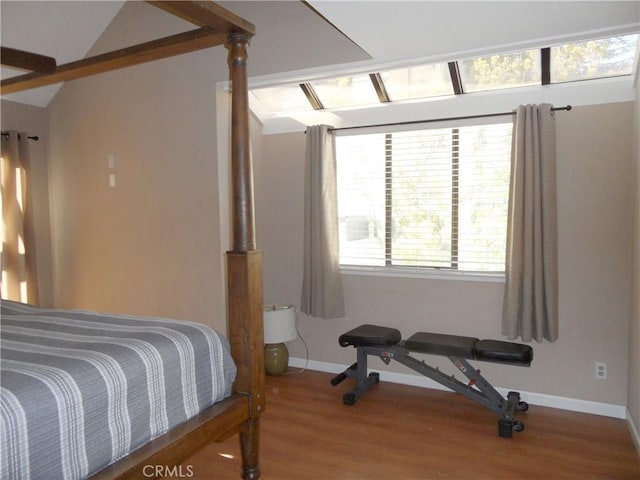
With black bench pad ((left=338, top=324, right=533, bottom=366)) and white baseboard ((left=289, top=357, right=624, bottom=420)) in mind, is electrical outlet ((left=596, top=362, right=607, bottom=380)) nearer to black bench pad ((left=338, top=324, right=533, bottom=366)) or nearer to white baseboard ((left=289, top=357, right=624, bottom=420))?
white baseboard ((left=289, top=357, right=624, bottom=420))

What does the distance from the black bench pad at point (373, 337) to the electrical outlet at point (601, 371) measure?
50.3 inches

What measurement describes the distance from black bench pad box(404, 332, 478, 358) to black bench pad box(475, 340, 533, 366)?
0.06 metres

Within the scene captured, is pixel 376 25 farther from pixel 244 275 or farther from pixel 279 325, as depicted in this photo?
pixel 279 325

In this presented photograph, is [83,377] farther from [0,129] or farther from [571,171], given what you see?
[0,129]

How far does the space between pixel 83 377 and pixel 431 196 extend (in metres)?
2.71

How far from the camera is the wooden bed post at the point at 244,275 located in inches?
84.4

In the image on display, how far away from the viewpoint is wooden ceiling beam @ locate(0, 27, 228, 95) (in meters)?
2.10

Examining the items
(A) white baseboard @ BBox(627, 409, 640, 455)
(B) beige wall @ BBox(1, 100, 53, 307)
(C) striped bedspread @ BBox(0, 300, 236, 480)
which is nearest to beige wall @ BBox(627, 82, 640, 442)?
(A) white baseboard @ BBox(627, 409, 640, 455)

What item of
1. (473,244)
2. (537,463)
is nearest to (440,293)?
(473,244)

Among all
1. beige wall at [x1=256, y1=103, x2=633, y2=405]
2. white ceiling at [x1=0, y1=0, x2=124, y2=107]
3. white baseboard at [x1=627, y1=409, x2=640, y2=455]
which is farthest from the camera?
white ceiling at [x1=0, y1=0, x2=124, y2=107]

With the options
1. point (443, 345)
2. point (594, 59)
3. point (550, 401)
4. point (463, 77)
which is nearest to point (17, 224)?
point (443, 345)

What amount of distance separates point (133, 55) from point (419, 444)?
255cm

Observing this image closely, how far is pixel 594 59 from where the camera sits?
2.96 m

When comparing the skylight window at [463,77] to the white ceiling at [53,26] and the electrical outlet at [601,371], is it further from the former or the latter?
the electrical outlet at [601,371]
